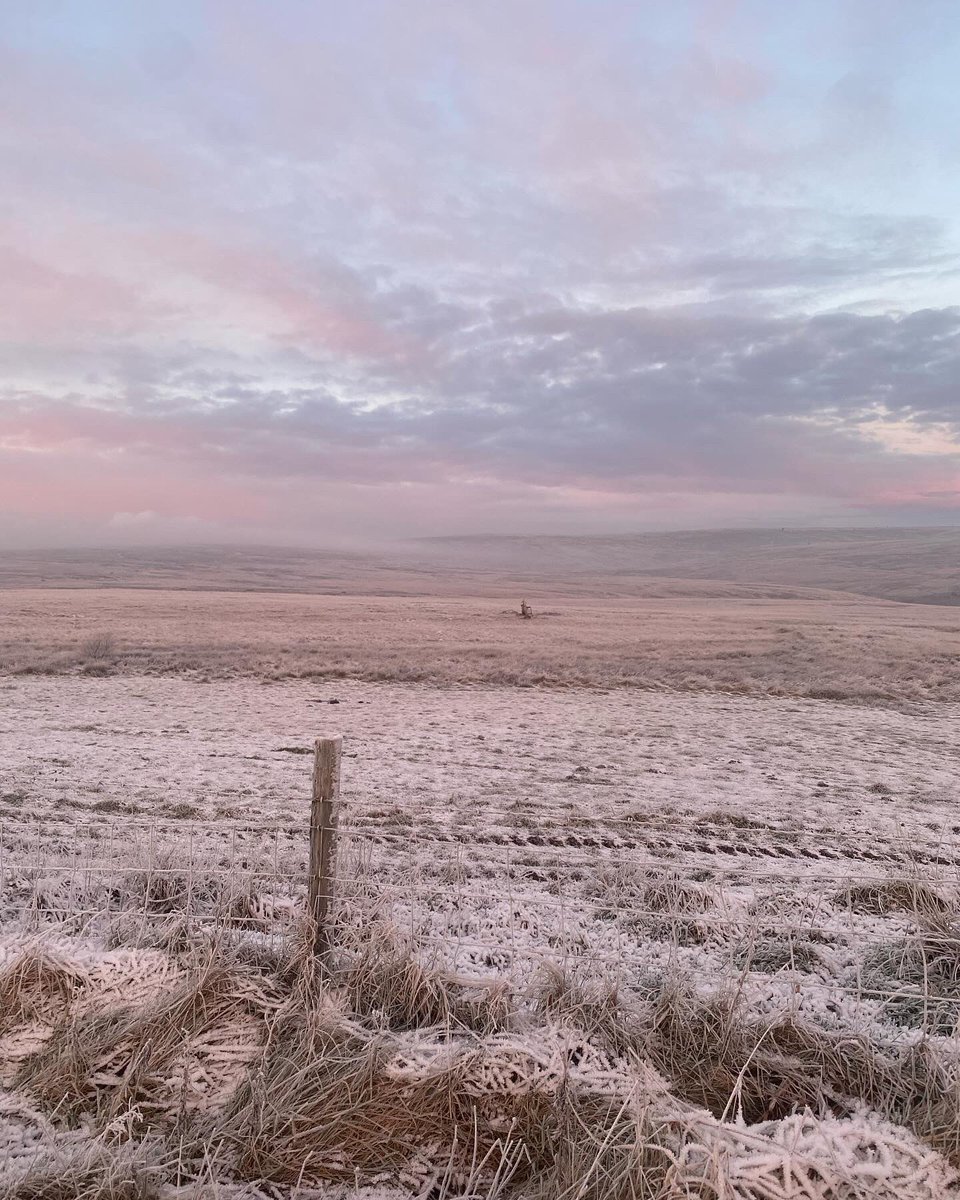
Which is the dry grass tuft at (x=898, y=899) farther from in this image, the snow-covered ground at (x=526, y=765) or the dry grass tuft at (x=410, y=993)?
the dry grass tuft at (x=410, y=993)

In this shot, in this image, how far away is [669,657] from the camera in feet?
83.1

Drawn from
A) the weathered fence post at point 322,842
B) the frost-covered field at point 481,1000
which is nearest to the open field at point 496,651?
the frost-covered field at point 481,1000

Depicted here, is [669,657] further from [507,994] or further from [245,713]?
[507,994]

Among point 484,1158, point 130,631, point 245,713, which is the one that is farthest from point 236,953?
point 130,631

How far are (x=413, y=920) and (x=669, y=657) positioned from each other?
21.3 meters

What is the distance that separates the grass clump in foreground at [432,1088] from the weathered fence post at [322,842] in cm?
23

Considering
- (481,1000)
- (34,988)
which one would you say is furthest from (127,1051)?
(481,1000)

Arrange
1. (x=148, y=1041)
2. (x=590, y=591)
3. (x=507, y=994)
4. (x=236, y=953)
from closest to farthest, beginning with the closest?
(x=148, y=1041), (x=507, y=994), (x=236, y=953), (x=590, y=591)

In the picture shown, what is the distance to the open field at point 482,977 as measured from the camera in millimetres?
3359

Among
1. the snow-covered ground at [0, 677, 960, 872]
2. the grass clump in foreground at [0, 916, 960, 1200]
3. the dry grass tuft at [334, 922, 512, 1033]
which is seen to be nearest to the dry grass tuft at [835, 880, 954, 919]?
the snow-covered ground at [0, 677, 960, 872]

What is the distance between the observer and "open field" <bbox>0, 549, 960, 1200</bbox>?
336 centimetres

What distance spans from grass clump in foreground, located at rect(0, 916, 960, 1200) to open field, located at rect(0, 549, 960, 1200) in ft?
0.06

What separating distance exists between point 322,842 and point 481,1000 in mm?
1477

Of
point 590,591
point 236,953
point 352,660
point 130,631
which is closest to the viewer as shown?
point 236,953
